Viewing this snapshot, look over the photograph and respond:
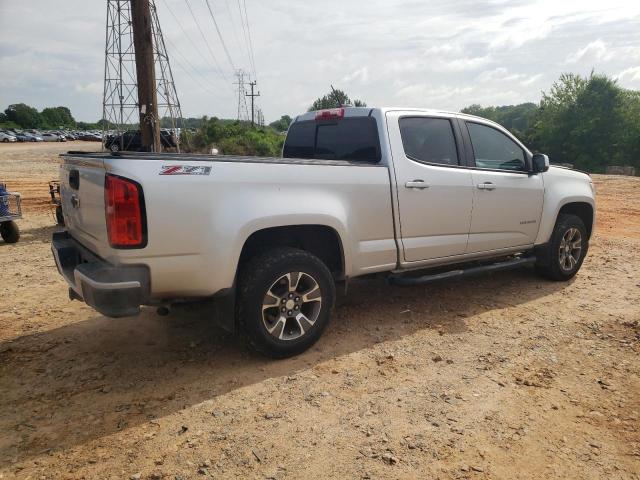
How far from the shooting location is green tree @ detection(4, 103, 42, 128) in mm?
93688

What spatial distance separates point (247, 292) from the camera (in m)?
3.38

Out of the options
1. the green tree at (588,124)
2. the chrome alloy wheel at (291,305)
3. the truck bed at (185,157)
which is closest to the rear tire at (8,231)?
the truck bed at (185,157)

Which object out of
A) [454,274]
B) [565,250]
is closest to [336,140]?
[454,274]

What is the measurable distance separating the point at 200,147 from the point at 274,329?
34.9 m

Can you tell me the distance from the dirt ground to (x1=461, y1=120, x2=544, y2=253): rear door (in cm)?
67

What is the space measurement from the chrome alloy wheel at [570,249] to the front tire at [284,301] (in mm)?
3317

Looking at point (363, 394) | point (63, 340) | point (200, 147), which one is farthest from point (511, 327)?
point (200, 147)

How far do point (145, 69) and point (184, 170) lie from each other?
6780 mm

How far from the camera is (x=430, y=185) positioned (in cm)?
428

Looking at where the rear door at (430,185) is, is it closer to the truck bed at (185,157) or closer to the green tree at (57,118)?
the truck bed at (185,157)

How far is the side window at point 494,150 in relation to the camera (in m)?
4.87

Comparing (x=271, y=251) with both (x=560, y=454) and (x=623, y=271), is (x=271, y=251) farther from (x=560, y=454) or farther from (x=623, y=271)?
(x=623, y=271)

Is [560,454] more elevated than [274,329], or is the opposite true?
[274,329]

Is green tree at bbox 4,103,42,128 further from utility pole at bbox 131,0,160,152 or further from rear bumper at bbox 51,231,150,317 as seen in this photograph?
rear bumper at bbox 51,231,150,317
